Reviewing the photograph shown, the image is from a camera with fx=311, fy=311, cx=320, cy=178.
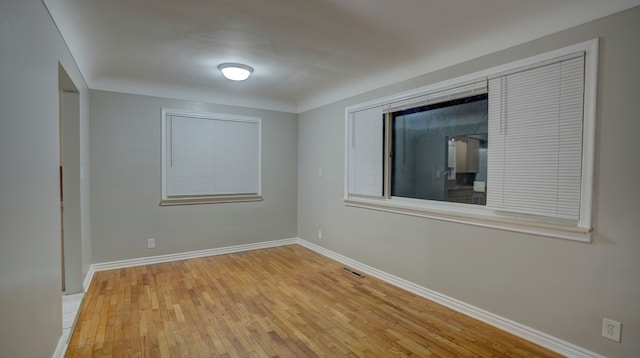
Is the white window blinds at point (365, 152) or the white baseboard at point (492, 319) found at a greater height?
the white window blinds at point (365, 152)

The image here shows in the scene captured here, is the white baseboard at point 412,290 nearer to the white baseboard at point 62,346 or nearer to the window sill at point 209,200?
the white baseboard at point 62,346

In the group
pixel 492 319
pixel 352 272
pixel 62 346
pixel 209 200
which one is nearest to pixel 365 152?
pixel 352 272

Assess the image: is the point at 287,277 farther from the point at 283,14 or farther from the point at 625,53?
the point at 625,53

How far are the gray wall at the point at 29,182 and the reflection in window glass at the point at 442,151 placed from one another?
3113 mm

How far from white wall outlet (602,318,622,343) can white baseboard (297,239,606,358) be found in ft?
0.51

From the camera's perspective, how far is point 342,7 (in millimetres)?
2131

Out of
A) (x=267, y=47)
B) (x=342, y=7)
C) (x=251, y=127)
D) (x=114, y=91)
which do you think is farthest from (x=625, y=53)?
(x=114, y=91)

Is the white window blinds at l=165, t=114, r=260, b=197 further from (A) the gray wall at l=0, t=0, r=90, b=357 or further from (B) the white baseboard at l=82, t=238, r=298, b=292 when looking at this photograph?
(A) the gray wall at l=0, t=0, r=90, b=357

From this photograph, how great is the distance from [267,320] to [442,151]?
2.32m

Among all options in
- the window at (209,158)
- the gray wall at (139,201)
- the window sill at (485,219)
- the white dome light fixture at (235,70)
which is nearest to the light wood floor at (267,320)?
the gray wall at (139,201)

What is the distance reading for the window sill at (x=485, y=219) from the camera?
2162 millimetres

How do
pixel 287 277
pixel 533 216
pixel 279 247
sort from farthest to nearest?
pixel 279 247 < pixel 287 277 < pixel 533 216

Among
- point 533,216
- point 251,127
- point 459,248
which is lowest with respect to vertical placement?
point 459,248

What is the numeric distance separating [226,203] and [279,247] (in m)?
1.11
